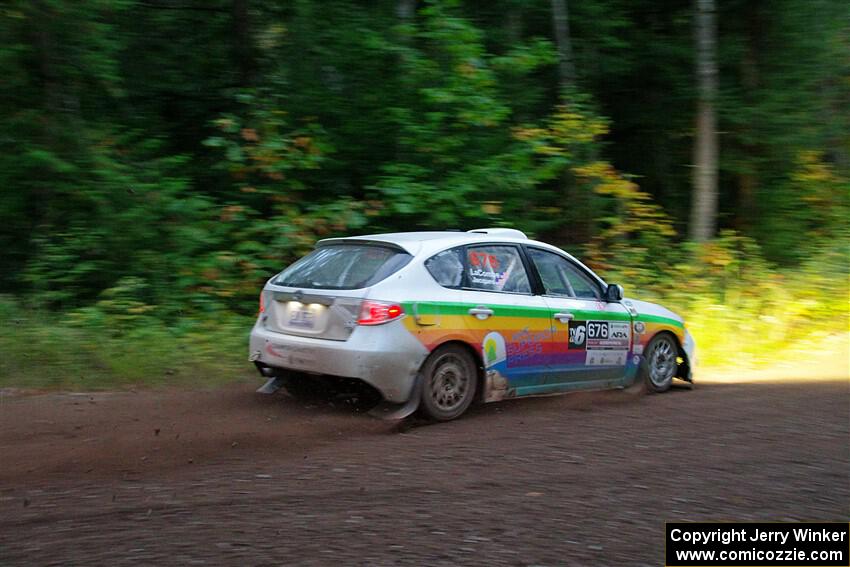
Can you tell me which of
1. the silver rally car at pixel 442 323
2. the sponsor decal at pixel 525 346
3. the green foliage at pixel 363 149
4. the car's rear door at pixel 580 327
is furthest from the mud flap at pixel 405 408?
the green foliage at pixel 363 149

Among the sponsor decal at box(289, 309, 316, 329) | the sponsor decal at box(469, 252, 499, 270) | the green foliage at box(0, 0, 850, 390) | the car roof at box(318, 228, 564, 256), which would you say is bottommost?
the sponsor decal at box(289, 309, 316, 329)

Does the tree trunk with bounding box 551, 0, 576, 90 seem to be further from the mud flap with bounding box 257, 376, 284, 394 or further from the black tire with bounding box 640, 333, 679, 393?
the mud flap with bounding box 257, 376, 284, 394

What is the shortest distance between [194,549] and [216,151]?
1012cm

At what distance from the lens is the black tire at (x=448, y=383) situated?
7.34 m

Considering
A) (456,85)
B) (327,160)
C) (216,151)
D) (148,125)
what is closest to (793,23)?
(456,85)

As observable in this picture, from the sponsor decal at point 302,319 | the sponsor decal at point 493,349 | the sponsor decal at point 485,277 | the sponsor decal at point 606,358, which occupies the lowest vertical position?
the sponsor decal at point 606,358

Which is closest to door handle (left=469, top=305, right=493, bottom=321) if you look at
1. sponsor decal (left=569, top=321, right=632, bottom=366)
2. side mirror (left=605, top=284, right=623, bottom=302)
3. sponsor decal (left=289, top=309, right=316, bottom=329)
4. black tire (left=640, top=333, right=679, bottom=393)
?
sponsor decal (left=569, top=321, right=632, bottom=366)

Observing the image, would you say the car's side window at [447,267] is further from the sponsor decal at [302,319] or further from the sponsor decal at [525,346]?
the sponsor decal at [302,319]

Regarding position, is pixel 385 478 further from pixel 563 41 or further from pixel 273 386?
pixel 563 41

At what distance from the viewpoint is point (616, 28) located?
16156 millimetres

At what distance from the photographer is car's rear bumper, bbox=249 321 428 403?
7023mm

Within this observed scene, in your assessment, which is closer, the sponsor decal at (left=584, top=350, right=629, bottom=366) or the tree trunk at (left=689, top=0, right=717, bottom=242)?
the sponsor decal at (left=584, top=350, right=629, bottom=366)

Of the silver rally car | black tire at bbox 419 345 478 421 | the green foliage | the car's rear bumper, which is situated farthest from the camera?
the green foliage

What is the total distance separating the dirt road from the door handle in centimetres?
90
